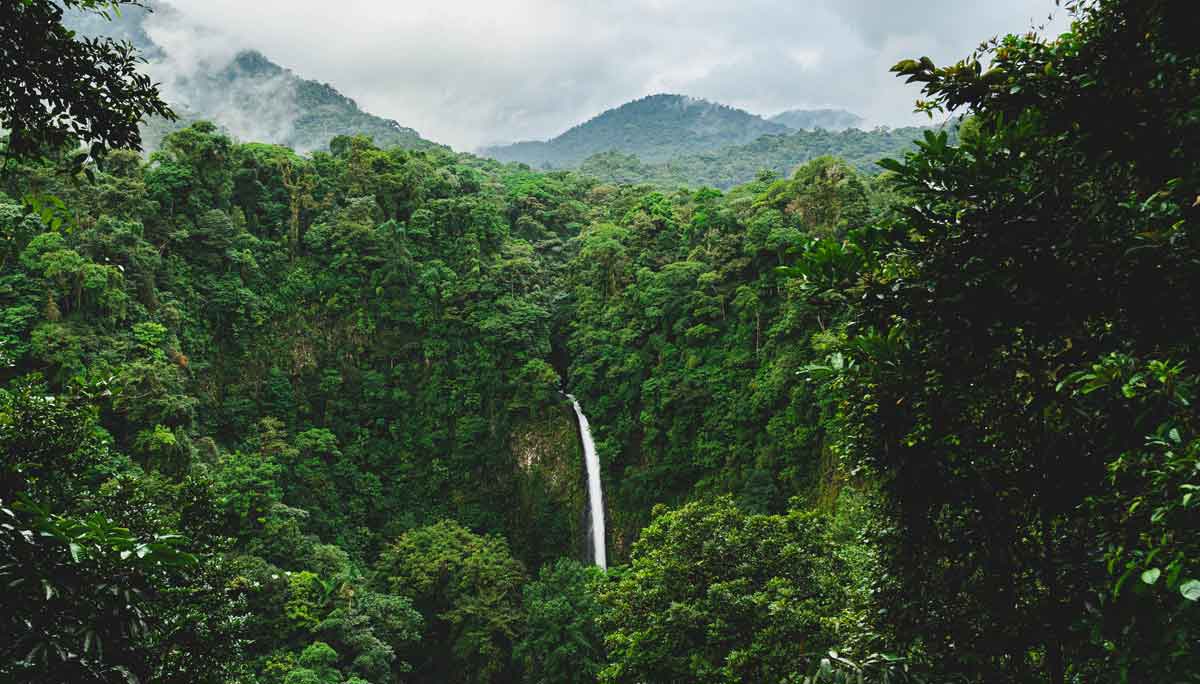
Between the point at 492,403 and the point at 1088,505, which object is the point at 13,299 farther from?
the point at 1088,505

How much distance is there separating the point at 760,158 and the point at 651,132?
4396 centimetres

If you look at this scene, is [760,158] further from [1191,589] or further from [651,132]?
[1191,589]

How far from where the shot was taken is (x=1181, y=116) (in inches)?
97.3

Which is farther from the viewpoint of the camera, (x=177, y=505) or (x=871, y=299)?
(x=177, y=505)

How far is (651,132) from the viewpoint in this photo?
109 meters

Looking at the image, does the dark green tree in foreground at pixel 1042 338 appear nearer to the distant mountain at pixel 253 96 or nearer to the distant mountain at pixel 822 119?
the distant mountain at pixel 253 96

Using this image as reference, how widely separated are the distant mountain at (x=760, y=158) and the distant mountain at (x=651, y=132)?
96.1 feet

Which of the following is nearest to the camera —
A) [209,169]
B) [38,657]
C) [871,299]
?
[38,657]

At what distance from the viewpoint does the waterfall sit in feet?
71.4

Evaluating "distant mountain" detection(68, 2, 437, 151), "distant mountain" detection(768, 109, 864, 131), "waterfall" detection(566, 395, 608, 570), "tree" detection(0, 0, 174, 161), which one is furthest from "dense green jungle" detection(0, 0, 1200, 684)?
"distant mountain" detection(768, 109, 864, 131)

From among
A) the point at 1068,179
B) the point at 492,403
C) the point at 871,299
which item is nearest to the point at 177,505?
the point at 492,403

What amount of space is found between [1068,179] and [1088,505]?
127cm

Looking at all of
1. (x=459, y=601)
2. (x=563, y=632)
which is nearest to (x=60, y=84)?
(x=563, y=632)

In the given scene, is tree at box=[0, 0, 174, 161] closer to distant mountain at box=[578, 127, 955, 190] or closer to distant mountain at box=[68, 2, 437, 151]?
distant mountain at box=[578, 127, 955, 190]
